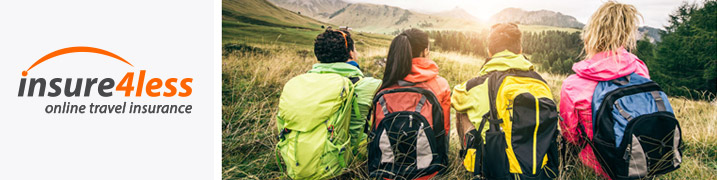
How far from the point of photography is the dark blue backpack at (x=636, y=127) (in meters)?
2.27

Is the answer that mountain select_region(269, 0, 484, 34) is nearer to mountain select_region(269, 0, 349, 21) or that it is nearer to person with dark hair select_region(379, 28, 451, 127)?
mountain select_region(269, 0, 349, 21)

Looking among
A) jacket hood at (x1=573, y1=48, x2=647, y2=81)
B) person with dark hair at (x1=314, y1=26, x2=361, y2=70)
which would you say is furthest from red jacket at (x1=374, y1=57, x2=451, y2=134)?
jacket hood at (x1=573, y1=48, x2=647, y2=81)

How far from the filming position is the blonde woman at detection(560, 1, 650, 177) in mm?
2375

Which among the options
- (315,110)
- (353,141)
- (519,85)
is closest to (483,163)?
(519,85)

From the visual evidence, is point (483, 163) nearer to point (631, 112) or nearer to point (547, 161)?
point (547, 161)

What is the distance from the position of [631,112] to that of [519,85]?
852mm

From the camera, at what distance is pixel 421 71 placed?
99.8 inches

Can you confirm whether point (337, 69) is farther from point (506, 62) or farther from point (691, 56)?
point (691, 56)

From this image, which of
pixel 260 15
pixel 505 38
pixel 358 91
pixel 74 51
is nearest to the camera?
pixel 505 38

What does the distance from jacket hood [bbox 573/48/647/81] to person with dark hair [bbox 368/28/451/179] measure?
3.69ft

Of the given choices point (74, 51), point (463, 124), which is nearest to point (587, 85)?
point (463, 124)

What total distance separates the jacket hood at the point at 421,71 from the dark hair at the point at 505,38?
1.65 ft

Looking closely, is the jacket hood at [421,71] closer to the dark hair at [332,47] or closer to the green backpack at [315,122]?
the green backpack at [315,122]

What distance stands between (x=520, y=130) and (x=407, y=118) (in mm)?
802
